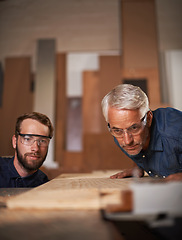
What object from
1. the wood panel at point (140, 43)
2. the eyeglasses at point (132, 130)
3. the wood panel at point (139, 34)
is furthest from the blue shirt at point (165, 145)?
the wood panel at point (139, 34)

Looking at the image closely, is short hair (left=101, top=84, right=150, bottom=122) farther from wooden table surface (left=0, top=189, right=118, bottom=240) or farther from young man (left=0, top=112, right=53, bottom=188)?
wooden table surface (left=0, top=189, right=118, bottom=240)

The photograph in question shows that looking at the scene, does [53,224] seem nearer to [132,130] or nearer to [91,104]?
[132,130]

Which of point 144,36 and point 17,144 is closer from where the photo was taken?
point 17,144

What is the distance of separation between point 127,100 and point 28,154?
0.87m

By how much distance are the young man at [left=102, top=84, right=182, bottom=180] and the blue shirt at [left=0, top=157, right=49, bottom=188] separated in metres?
0.72

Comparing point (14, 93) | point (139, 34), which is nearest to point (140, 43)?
point (139, 34)

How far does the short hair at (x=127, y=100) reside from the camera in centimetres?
117

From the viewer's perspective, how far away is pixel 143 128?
3.97 feet

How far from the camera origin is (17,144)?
1613mm

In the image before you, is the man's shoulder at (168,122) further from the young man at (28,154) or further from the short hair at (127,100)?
the young man at (28,154)

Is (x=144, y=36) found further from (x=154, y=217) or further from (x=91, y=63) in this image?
(x=154, y=217)

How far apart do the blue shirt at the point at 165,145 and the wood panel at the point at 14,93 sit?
2888mm

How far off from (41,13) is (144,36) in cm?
210

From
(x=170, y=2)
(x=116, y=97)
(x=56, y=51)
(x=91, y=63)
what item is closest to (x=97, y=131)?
(x=91, y=63)
